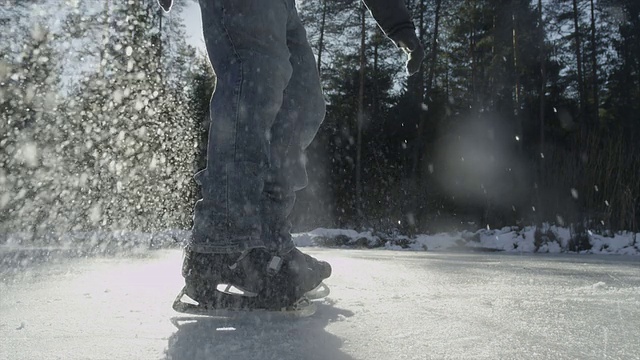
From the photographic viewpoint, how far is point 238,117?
113cm

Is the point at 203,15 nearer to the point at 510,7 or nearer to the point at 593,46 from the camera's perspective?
the point at 510,7

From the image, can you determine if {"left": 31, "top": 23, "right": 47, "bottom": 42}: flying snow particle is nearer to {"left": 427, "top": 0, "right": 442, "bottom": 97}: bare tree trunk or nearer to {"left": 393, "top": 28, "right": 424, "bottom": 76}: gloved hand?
{"left": 393, "top": 28, "right": 424, "bottom": 76}: gloved hand

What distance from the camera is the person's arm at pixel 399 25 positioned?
155cm

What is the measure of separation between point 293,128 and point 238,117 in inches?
9.7

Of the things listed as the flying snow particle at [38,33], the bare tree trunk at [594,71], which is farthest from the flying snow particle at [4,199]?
the bare tree trunk at [594,71]

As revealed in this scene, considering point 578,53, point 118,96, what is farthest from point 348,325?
point 578,53

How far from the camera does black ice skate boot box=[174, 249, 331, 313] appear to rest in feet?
3.29

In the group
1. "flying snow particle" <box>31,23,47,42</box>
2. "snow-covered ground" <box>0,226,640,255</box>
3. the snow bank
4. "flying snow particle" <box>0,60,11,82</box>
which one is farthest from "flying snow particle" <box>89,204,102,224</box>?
"flying snow particle" <box>31,23,47,42</box>

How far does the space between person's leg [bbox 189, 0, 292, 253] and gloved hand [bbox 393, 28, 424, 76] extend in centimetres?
47

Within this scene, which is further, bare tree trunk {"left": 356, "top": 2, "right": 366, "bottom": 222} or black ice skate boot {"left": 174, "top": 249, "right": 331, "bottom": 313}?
bare tree trunk {"left": 356, "top": 2, "right": 366, "bottom": 222}

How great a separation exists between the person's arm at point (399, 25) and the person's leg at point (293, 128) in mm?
281

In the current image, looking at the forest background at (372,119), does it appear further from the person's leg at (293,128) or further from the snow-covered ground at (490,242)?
the person's leg at (293,128)

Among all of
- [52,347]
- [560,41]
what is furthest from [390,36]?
[560,41]

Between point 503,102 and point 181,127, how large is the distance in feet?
33.7
